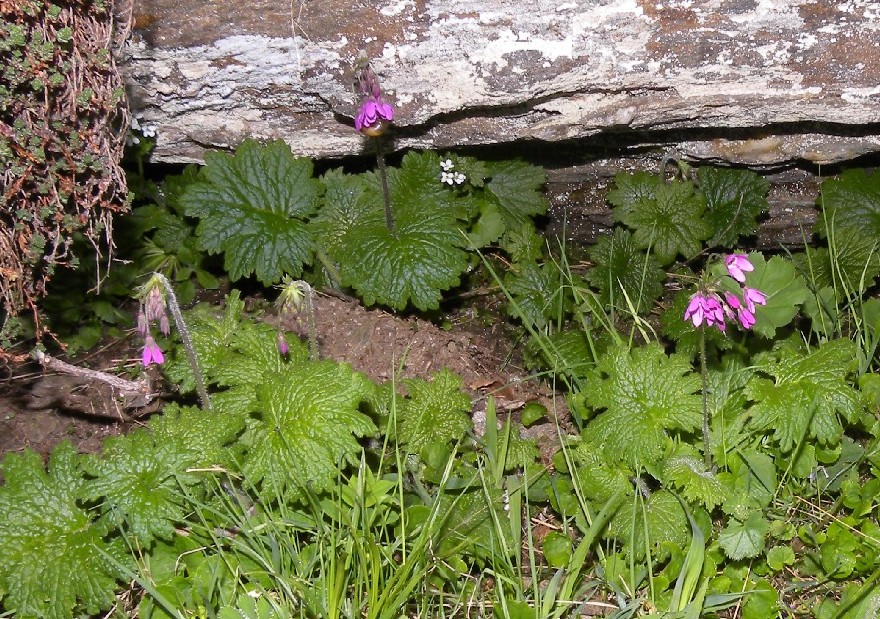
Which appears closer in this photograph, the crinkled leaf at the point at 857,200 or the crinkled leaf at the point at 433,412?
the crinkled leaf at the point at 433,412

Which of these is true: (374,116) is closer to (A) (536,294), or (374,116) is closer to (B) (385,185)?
(B) (385,185)

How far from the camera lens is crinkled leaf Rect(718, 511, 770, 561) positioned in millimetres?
2730

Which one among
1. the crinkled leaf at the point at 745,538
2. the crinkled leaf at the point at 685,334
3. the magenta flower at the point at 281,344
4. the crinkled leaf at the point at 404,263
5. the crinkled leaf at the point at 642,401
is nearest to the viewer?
the crinkled leaf at the point at 745,538

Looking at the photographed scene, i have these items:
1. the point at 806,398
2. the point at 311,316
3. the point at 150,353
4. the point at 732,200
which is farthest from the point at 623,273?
the point at 150,353

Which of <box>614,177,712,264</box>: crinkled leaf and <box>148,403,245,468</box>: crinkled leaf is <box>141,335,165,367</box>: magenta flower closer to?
<box>148,403,245,468</box>: crinkled leaf

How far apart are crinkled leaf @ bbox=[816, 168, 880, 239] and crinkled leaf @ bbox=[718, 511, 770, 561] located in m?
1.53

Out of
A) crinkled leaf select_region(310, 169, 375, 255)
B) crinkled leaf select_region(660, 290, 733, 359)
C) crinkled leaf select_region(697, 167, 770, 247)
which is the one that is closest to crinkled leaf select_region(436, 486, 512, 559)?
crinkled leaf select_region(660, 290, 733, 359)

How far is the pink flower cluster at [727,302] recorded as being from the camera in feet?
8.40

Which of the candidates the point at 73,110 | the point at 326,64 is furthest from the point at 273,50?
the point at 73,110

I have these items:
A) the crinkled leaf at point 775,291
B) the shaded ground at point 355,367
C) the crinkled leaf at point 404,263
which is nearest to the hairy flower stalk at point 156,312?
the shaded ground at point 355,367

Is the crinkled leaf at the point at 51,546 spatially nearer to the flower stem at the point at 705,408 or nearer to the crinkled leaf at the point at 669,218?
the flower stem at the point at 705,408

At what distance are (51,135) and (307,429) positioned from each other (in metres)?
1.26

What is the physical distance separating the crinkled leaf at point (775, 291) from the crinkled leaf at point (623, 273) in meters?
0.61

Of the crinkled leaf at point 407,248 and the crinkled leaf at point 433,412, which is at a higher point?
the crinkled leaf at point 407,248
